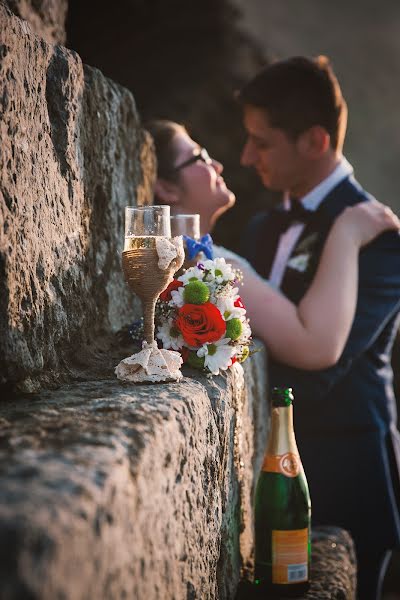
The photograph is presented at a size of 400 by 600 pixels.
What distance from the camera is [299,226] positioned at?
311 cm

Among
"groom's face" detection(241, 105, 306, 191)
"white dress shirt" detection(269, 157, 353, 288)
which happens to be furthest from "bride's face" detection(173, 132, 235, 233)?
"groom's face" detection(241, 105, 306, 191)

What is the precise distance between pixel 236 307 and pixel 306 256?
1.18 m

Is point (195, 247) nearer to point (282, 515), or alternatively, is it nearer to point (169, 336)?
point (169, 336)

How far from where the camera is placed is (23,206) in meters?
1.44

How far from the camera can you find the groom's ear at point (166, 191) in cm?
291

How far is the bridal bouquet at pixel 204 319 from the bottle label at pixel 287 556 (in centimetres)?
53

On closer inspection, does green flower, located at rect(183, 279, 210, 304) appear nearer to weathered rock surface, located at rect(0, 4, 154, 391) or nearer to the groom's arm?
weathered rock surface, located at rect(0, 4, 154, 391)

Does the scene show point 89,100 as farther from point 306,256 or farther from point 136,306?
point 306,256

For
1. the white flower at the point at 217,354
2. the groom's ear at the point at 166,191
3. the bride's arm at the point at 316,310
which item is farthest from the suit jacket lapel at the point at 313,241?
the white flower at the point at 217,354

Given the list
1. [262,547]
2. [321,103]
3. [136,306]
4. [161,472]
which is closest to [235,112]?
[321,103]

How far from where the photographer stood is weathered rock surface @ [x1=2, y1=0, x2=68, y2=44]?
90.3 inches

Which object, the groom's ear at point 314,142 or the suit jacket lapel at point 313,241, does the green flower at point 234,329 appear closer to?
the suit jacket lapel at point 313,241

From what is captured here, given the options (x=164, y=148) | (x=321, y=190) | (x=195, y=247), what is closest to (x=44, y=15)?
(x=164, y=148)

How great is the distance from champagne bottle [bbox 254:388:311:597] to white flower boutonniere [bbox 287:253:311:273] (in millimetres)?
987
